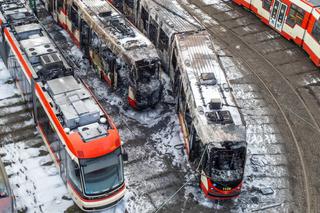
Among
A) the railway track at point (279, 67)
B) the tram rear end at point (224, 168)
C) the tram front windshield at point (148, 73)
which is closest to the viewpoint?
the tram rear end at point (224, 168)

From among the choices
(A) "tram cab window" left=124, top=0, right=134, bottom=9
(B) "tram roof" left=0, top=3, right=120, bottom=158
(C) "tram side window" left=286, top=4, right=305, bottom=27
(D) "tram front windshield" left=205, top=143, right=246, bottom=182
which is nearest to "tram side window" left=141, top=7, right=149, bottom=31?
(A) "tram cab window" left=124, top=0, right=134, bottom=9

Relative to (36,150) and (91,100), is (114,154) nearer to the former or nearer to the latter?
(91,100)

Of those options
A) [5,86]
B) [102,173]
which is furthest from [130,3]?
[102,173]

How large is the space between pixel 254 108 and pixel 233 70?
4153 mm

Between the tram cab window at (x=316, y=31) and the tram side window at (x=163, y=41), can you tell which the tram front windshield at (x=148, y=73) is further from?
the tram cab window at (x=316, y=31)

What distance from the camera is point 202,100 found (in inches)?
898

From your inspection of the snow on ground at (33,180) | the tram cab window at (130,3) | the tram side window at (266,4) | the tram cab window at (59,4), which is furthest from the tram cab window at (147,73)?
the tram side window at (266,4)

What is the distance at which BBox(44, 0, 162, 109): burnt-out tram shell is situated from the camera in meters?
26.0

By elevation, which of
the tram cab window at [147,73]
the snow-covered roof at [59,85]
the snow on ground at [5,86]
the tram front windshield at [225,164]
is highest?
the snow-covered roof at [59,85]

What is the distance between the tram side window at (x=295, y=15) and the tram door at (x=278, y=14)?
59 cm

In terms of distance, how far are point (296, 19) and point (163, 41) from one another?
10.4 meters

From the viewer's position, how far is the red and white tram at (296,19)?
104 feet

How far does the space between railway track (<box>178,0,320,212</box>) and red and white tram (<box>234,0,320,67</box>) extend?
26.2 inches

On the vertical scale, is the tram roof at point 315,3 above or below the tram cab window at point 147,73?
above
